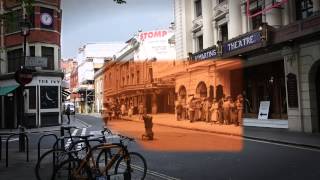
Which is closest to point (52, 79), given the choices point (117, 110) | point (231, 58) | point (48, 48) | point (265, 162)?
point (48, 48)

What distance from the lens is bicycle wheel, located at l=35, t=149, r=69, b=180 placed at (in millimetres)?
9208

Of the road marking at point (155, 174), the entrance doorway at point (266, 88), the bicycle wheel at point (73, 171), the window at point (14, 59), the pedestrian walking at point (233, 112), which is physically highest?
the window at point (14, 59)

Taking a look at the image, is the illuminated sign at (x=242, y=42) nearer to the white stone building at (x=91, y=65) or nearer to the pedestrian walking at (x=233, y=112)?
the pedestrian walking at (x=233, y=112)

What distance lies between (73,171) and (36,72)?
1115 inches

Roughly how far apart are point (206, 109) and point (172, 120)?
2615mm

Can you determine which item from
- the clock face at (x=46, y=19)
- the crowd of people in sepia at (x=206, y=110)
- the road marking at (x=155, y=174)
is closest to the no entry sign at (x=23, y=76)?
the crowd of people in sepia at (x=206, y=110)

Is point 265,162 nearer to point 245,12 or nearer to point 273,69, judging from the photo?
point 273,69

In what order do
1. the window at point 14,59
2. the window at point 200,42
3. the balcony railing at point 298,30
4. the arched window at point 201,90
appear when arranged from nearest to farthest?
the balcony railing at point 298,30, the arched window at point 201,90, the window at point 200,42, the window at point 14,59

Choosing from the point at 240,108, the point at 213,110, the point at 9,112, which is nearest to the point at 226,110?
the point at 240,108

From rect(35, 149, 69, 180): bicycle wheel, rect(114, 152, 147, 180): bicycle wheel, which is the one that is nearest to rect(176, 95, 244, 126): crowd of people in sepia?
rect(114, 152, 147, 180): bicycle wheel

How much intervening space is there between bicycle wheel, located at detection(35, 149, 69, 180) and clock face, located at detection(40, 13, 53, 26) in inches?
1155

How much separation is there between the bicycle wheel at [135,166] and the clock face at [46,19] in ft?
97.4

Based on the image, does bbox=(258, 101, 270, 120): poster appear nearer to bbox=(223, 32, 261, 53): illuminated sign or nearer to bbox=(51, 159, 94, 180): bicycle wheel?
bbox=(223, 32, 261, 53): illuminated sign

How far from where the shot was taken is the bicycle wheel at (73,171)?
845 centimetres
